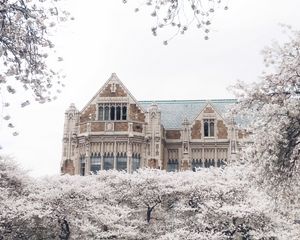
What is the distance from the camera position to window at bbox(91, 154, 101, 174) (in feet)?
125

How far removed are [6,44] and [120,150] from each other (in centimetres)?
2883

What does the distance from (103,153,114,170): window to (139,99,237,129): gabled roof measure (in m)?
5.78

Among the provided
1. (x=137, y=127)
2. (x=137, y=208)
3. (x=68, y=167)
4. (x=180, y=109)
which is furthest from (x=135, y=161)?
(x=180, y=109)

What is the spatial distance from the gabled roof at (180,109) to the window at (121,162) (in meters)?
5.26

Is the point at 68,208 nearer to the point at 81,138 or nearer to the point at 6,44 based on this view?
the point at 81,138

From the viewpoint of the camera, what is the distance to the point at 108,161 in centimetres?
3797

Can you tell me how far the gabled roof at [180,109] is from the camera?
4275 centimetres

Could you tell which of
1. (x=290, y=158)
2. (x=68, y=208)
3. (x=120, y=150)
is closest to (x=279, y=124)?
(x=290, y=158)

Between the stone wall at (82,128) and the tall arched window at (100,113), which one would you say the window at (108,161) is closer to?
Result: the stone wall at (82,128)

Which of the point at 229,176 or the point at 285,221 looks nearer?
the point at 285,221

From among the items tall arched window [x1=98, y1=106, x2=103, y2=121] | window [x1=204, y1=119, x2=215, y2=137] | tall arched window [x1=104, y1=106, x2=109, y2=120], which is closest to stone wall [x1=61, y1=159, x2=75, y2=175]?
tall arched window [x1=98, y1=106, x2=103, y2=121]

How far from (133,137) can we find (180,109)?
8515 millimetres

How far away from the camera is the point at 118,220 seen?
95.3 ft

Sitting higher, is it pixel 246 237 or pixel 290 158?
pixel 290 158
